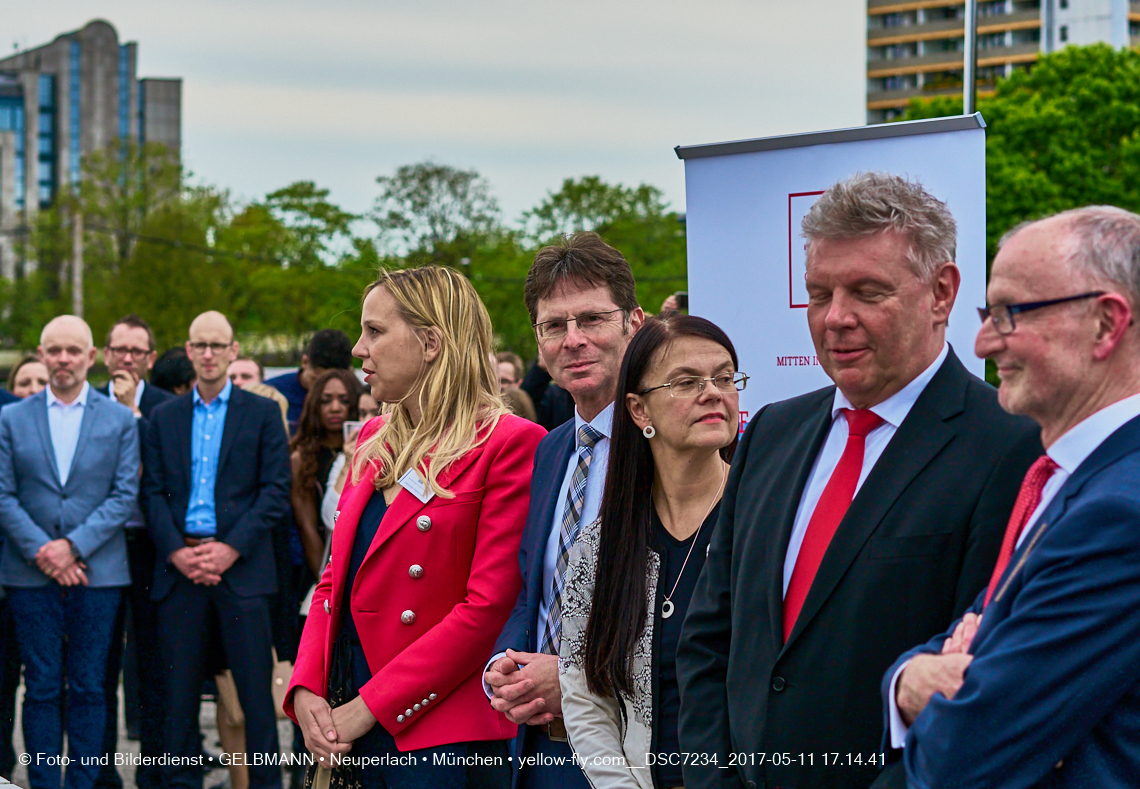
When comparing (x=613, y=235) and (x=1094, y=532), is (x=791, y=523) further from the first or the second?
(x=613, y=235)

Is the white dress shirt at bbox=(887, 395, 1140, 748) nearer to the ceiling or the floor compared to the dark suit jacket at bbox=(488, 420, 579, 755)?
nearer to the ceiling

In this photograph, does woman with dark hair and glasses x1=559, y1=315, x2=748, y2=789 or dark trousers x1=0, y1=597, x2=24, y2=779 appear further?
dark trousers x1=0, y1=597, x2=24, y2=779

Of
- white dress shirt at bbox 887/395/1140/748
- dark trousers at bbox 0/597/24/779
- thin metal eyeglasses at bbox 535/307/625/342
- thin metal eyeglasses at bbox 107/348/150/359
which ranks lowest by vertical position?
dark trousers at bbox 0/597/24/779

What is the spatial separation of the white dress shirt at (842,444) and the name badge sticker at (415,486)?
1418 millimetres

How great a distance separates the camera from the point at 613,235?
47.1 meters

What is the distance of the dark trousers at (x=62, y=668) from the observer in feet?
20.3

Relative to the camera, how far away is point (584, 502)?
11.2 feet

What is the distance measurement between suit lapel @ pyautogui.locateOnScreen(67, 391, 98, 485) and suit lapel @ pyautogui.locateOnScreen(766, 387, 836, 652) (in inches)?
196

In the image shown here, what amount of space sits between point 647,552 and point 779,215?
1.88 meters

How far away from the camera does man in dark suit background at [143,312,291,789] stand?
614 centimetres

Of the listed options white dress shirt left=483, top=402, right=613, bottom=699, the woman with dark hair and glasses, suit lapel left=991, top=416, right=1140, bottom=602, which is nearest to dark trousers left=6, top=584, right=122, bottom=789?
white dress shirt left=483, top=402, right=613, bottom=699

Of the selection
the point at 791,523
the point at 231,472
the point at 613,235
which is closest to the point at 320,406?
the point at 231,472

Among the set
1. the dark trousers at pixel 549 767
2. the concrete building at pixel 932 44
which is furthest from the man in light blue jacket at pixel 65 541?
the concrete building at pixel 932 44

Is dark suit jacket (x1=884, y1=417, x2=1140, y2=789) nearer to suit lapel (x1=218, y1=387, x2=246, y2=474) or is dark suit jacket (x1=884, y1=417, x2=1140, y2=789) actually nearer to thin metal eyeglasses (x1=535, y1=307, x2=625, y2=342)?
thin metal eyeglasses (x1=535, y1=307, x2=625, y2=342)
